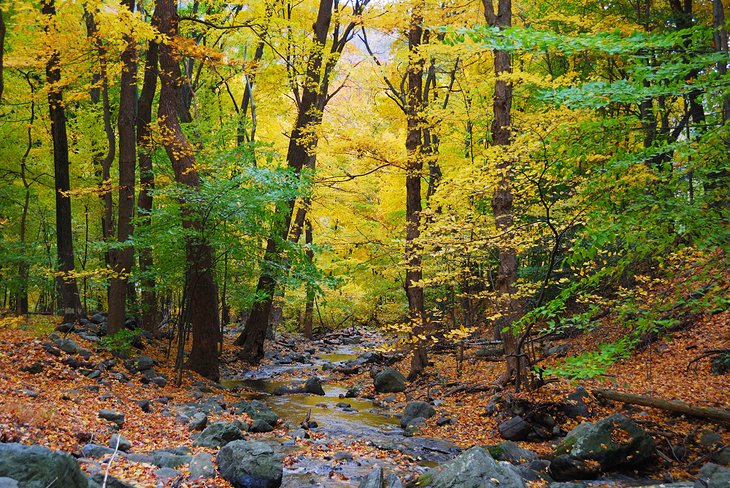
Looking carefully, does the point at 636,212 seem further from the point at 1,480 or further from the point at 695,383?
the point at 1,480

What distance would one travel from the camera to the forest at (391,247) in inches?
225

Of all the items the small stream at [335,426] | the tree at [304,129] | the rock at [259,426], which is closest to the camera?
the small stream at [335,426]

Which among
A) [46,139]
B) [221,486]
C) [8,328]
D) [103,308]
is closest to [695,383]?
[221,486]

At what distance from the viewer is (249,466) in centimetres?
604

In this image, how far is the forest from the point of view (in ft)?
18.7

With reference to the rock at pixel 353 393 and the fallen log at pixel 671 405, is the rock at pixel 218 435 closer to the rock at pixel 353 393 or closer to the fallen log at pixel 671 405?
the rock at pixel 353 393

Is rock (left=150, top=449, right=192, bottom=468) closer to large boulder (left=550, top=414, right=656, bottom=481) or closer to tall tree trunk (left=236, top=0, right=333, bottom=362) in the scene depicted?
large boulder (left=550, top=414, right=656, bottom=481)

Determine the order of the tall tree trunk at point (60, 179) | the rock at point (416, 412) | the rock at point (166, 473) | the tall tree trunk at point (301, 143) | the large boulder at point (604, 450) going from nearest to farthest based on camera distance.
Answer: the rock at point (166, 473) → the large boulder at point (604, 450) → the rock at point (416, 412) → the tall tree trunk at point (60, 179) → the tall tree trunk at point (301, 143)

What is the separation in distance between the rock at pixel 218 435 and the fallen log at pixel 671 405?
643cm

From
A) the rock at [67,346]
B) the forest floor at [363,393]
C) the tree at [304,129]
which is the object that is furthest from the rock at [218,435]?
the tree at [304,129]

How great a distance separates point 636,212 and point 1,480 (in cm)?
641

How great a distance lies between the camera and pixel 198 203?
9.54 meters

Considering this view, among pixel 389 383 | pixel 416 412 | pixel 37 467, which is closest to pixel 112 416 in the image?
pixel 37 467

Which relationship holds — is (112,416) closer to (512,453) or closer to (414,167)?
(512,453)
